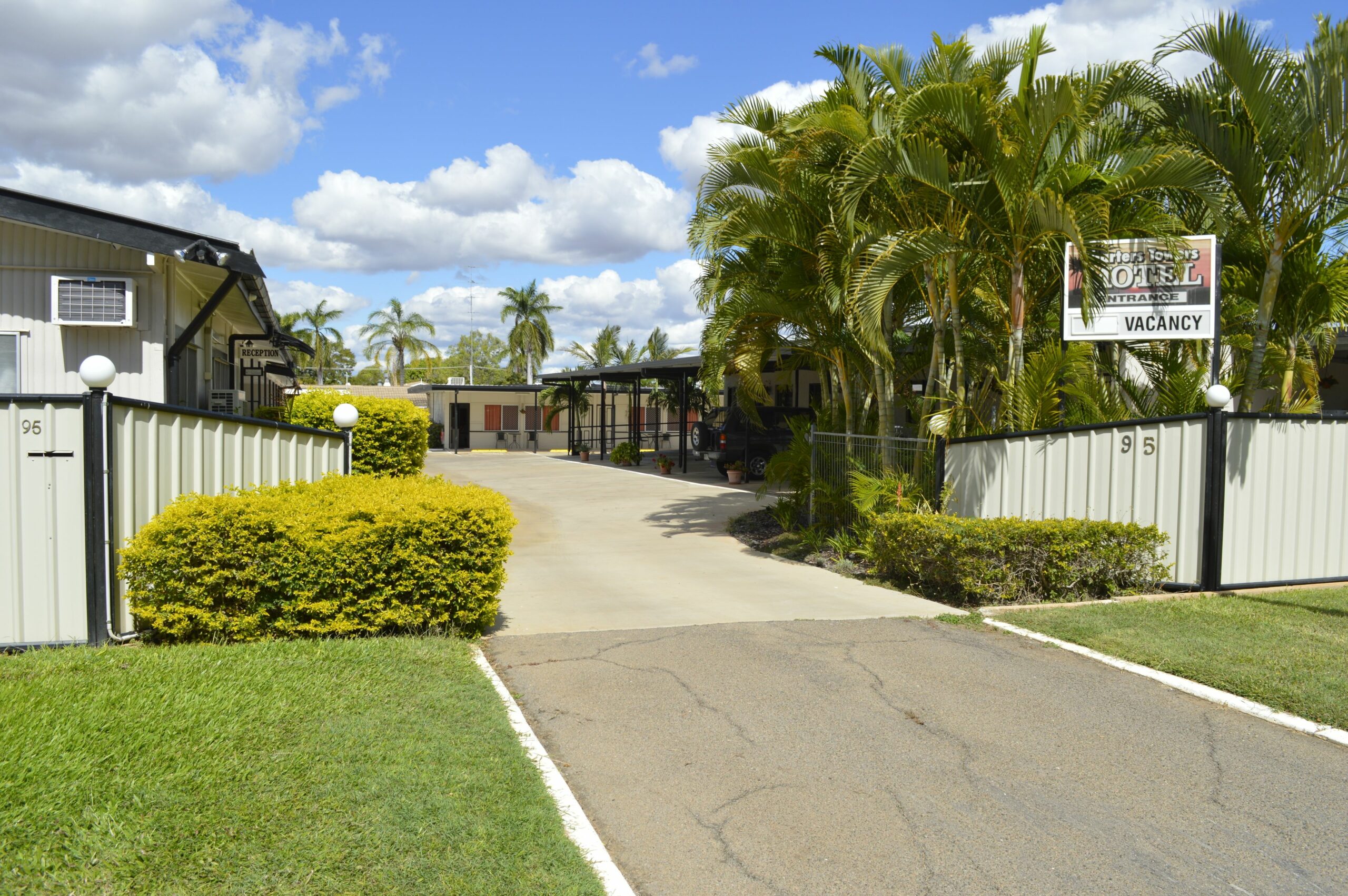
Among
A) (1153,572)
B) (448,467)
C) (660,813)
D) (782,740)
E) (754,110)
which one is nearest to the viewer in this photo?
(660,813)

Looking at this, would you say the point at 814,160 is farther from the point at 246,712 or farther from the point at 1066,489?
the point at 246,712

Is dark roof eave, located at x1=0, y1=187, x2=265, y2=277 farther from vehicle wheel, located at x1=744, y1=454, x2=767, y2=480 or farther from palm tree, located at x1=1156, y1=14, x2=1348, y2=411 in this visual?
vehicle wheel, located at x1=744, y1=454, x2=767, y2=480

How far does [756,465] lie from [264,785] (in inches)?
768

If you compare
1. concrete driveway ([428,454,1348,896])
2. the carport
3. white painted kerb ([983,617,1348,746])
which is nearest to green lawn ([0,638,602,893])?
concrete driveway ([428,454,1348,896])

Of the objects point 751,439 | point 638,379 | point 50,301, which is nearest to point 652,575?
point 50,301

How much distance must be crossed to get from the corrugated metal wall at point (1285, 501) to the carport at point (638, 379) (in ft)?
37.7

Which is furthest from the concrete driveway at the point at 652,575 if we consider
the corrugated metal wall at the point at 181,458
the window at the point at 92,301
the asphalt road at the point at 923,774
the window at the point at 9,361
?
the window at the point at 9,361

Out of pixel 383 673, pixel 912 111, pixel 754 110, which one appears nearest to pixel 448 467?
pixel 754 110

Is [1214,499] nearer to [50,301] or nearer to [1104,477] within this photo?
[1104,477]

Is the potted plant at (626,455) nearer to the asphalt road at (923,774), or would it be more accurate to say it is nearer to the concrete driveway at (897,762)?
the concrete driveway at (897,762)

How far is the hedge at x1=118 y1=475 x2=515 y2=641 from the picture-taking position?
6020 millimetres

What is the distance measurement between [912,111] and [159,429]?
7.12 meters

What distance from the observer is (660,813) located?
407cm

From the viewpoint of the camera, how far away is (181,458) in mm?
6668
